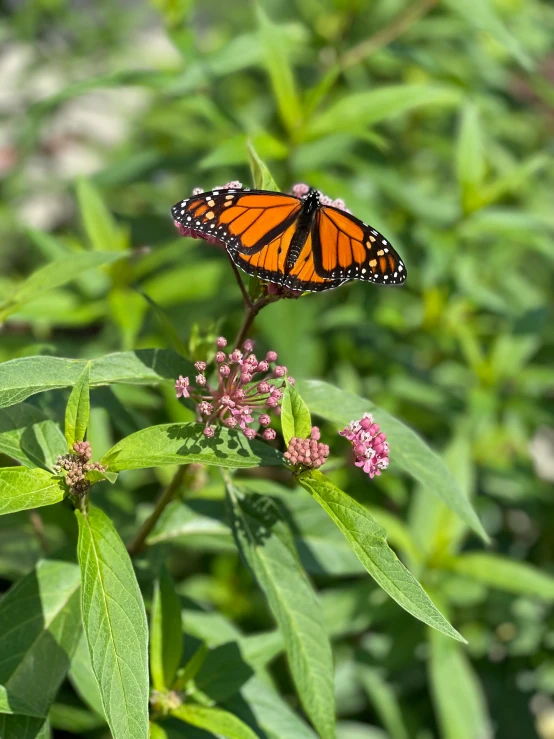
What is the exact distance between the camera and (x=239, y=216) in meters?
1.67

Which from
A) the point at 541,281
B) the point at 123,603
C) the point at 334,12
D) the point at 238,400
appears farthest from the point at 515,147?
Result: the point at 123,603

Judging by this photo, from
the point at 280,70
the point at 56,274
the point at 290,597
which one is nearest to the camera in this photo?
the point at 290,597

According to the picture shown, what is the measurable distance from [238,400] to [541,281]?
3458mm

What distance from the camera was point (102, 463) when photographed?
143cm

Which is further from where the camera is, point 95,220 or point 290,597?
point 95,220

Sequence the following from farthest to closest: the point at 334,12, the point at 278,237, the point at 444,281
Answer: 1. the point at 334,12
2. the point at 444,281
3. the point at 278,237

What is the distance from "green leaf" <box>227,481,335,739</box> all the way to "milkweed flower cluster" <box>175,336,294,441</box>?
25 cm

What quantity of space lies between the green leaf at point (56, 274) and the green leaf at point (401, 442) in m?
0.60

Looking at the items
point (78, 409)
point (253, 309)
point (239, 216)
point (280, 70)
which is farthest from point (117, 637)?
point (280, 70)

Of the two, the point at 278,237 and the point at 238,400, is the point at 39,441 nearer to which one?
the point at 238,400

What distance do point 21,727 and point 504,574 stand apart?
5.52ft

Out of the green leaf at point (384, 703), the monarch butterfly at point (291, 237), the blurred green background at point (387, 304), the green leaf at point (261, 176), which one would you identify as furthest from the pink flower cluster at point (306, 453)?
the green leaf at point (384, 703)

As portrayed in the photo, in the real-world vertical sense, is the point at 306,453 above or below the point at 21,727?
above

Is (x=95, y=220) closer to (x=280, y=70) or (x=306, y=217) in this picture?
(x=280, y=70)
